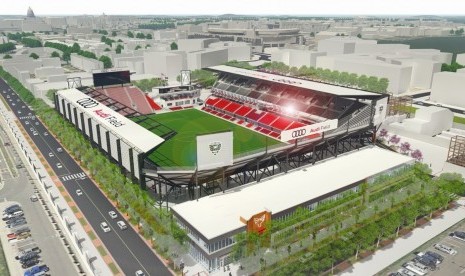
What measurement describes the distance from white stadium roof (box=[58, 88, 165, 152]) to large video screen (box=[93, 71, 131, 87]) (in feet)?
73.9

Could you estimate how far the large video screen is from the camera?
111m

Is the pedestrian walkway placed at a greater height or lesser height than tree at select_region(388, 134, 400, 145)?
lesser

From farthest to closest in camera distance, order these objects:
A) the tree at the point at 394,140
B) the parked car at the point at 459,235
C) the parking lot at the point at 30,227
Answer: the tree at the point at 394,140 < the parked car at the point at 459,235 < the parking lot at the point at 30,227

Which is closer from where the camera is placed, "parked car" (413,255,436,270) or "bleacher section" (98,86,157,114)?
"parked car" (413,255,436,270)

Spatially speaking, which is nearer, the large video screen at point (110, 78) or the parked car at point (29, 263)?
the parked car at point (29, 263)

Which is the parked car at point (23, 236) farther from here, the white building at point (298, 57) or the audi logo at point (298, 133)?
the white building at point (298, 57)

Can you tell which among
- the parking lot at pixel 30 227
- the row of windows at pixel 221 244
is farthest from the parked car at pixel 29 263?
the row of windows at pixel 221 244

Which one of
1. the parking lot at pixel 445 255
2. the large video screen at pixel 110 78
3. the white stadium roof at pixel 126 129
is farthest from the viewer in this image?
the large video screen at pixel 110 78

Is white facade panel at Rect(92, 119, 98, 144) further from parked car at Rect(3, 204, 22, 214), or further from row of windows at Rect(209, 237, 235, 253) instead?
row of windows at Rect(209, 237, 235, 253)

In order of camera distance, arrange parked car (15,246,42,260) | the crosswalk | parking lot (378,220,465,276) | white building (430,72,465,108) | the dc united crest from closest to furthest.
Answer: parking lot (378,220,465,276) < parked car (15,246,42,260) < the dc united crest < the crosswalk < white building (430,72,465,108)

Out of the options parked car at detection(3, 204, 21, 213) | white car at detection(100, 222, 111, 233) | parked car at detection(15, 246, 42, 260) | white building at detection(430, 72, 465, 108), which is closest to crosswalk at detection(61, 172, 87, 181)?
parked car at detection(3, 204, 21, 213)

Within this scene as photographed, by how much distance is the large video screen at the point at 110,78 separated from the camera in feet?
365

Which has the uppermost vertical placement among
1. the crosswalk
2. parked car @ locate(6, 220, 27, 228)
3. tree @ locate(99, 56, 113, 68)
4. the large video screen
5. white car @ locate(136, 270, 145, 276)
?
the large video screen

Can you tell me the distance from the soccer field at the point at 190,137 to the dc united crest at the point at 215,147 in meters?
9.30
